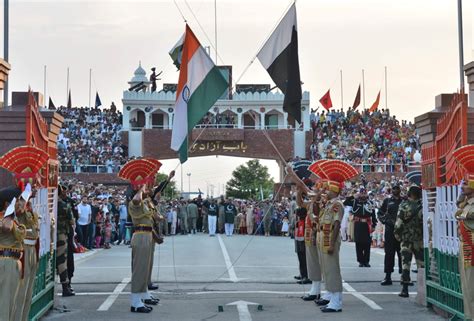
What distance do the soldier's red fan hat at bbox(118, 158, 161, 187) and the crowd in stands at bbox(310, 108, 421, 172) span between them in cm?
4636

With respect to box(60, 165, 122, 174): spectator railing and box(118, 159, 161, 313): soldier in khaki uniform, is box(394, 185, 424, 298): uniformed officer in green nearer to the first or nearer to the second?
box(118, 159, 161, 313): soldier in khaki uniform

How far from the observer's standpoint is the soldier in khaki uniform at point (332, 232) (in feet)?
44.6

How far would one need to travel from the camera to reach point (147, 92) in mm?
70750

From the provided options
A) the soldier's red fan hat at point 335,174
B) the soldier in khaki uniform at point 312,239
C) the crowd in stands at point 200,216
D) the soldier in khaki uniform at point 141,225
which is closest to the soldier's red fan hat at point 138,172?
the soldier in khaki uniform at point 141,225

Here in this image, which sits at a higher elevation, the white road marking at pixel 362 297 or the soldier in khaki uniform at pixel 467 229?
the soldier in khaki uniform at pixel 467 229

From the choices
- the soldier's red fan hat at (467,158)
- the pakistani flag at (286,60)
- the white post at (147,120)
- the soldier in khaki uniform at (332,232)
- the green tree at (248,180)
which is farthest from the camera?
the green tree at (248,180)

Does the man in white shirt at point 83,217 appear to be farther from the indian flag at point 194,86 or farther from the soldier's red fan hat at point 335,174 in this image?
the soldier's red fan hat at point 335,174

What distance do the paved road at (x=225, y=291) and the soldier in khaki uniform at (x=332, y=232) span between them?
32cm

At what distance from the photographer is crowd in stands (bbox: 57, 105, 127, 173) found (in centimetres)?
6319

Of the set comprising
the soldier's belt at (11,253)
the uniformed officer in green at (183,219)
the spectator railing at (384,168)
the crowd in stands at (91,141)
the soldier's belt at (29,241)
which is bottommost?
the soldier's belt at (11,253)

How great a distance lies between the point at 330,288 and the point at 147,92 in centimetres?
5821

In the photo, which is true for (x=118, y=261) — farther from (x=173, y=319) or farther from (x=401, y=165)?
(x=401, y=165)

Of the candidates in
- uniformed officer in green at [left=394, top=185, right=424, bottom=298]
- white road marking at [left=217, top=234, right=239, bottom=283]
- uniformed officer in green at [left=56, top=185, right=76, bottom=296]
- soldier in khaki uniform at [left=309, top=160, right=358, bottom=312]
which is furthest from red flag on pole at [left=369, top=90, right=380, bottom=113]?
soldier in khaki uniform at [left=309, top=160, right=358, bottom=312]

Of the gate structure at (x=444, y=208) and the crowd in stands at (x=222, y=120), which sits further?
the crowd in stands at (x=222, y=120)
